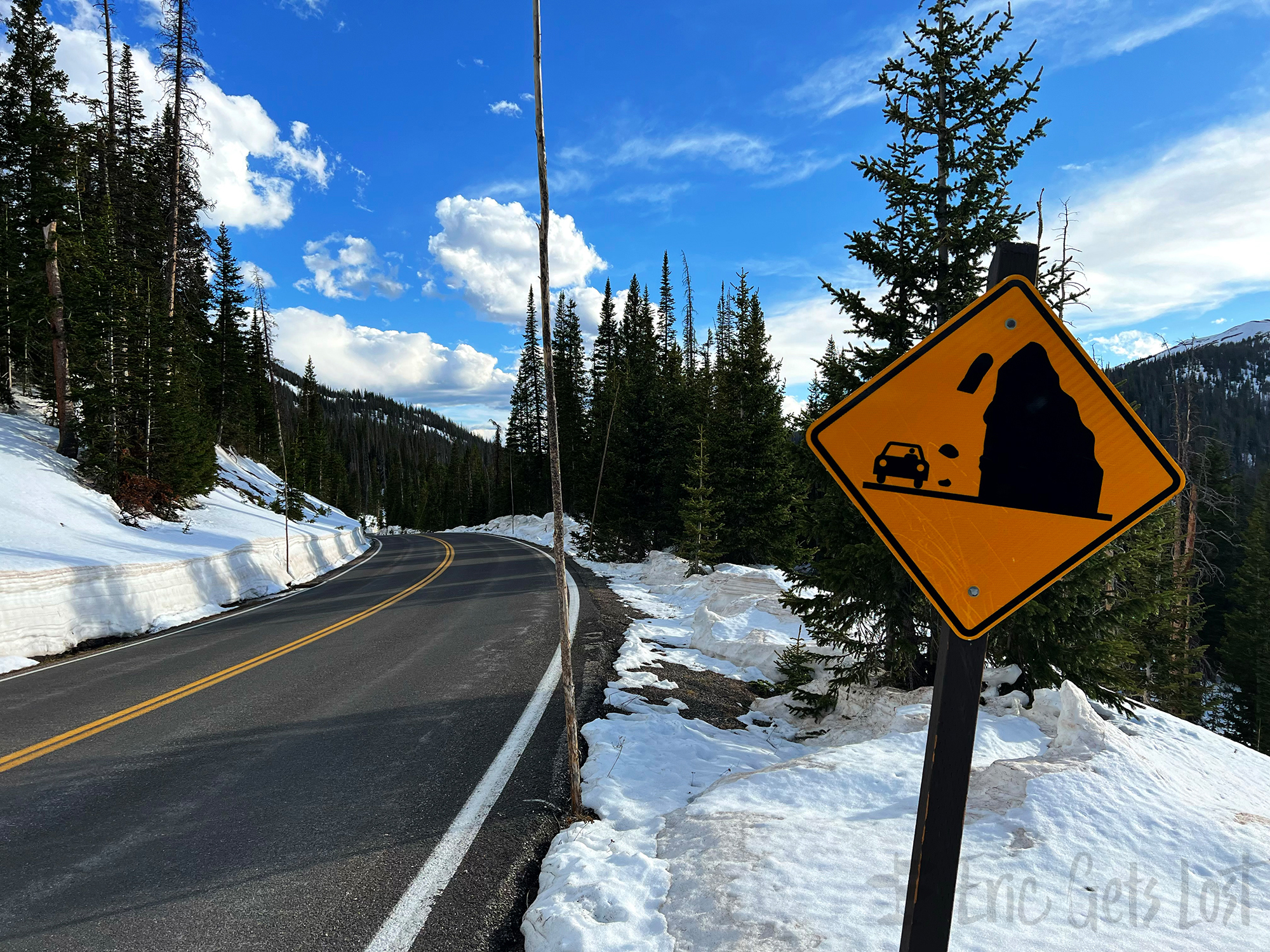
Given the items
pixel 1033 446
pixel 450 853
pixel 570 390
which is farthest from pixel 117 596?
pixel 570 390

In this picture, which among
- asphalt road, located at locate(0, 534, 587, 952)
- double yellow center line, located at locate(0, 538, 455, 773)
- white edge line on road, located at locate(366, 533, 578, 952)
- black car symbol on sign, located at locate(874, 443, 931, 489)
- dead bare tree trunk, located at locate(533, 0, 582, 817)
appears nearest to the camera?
black car symbol on sign, located at locate(874, 443, 931, 489)

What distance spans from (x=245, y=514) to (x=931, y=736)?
1157 inches

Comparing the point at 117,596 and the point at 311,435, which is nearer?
the point at 117,596

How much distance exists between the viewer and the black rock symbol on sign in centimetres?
170

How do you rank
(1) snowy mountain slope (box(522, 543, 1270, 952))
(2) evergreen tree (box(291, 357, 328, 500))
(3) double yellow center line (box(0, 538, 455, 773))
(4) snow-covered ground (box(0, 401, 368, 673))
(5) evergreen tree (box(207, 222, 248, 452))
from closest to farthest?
1. (1) snowy mountain slope (box(522, 543, 1270, 952))
2. (3) double yellow center line (box(0, 538, 455, 773))
3. (4) snow-covered ground (box(0, 401, 368, 673))
4. (5) evergreen tree (box(207, 222, 248, 452))
5. (2) evergreen tree (box(291, 357, 328, 500))

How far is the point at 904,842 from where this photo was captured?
3.18 metres

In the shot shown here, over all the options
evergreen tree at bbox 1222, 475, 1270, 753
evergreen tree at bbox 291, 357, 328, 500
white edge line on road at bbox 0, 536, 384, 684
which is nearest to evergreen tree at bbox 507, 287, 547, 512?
evergreen tree at bbox 291, 357, 328, 500

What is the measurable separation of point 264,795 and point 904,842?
419 cm

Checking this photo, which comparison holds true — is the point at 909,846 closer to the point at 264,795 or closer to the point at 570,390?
the point at 264,795

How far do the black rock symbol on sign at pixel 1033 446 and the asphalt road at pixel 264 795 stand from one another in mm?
2923

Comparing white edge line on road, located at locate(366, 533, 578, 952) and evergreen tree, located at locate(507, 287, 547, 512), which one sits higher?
evergreen tree, located at locate(507, 287, 547, 512)

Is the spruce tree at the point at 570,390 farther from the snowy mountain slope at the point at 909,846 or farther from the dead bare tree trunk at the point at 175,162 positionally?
the snowy mountain slope at the point at 909,846

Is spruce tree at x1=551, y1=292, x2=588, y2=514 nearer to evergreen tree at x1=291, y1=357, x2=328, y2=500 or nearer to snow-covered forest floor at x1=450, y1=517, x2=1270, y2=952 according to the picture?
evergreen tree at x1=291, y1=357, x2=328, y2=500

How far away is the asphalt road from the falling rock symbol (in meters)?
2.93
